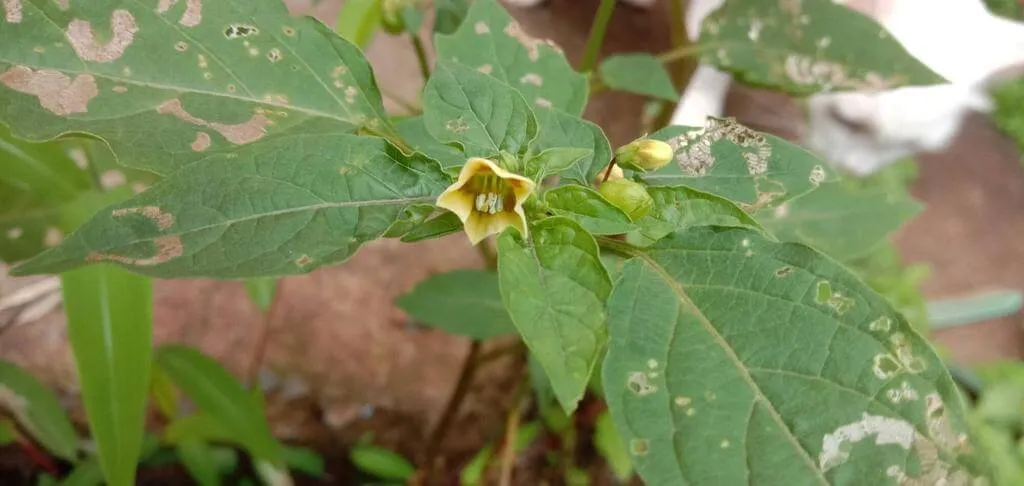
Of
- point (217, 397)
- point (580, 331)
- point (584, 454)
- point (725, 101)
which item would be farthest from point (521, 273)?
point (725, 101)

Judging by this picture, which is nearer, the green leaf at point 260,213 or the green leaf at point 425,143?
the green leaf at point 260,213

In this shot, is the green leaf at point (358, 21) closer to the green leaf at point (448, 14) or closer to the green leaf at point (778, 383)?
the green leaf at point (448, 14)

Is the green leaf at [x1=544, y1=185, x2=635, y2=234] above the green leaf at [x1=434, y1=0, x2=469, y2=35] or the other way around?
above

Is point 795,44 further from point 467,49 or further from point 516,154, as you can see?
point 516,154

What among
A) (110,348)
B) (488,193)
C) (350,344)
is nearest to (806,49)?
(488,193)

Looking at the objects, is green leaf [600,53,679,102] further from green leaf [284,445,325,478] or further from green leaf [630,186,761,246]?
green leaf [284,445,325,478]

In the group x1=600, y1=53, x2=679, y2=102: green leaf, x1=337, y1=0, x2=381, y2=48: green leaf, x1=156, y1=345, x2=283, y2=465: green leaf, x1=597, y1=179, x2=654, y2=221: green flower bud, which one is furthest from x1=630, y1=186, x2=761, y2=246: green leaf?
x1=156, y1=345, x2=283, y2=465: green leaf

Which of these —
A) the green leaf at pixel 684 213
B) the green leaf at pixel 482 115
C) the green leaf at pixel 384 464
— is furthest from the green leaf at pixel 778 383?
the green leaf at pixel 384 464

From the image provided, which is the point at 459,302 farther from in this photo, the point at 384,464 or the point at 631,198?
the point at 631,198
